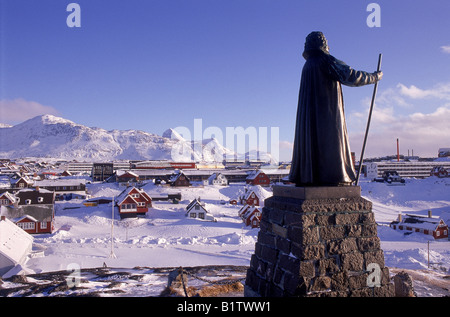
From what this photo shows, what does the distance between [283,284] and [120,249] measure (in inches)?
787

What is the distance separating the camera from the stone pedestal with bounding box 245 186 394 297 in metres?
4.31

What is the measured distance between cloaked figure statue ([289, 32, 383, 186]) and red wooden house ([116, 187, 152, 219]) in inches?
1441

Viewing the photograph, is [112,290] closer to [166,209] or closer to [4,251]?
[4,251]

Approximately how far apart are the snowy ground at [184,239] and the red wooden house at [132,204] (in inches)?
56.6

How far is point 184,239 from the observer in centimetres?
2684

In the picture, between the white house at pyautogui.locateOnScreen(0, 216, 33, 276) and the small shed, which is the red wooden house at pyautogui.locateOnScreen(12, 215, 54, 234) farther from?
the small shed

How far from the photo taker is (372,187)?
68375 mm

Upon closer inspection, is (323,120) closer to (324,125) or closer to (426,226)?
(324,125)

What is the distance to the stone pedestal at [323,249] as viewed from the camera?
170 inches

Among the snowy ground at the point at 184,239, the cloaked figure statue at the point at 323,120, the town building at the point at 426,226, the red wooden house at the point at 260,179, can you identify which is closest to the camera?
the cloaked figure statue at the point at 323,120

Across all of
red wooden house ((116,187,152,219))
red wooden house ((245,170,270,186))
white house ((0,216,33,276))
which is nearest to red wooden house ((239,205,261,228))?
red wooden house ((116,187,152,219))

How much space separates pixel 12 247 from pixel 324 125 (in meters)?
22.0

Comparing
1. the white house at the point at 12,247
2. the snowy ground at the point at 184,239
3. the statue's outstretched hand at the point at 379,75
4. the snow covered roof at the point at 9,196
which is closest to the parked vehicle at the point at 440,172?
the snowy ground at the point at 184,239

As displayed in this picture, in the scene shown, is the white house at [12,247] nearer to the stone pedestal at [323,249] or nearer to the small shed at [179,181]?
the stone pedestal at [323,249]
